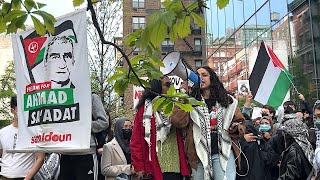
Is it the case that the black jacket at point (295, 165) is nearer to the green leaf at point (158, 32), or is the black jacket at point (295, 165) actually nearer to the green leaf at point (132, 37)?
the green leaf at point (132, 37)

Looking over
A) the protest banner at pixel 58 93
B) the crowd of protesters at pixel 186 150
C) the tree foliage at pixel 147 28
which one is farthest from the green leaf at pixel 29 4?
the crowd of protesters at pixel 186 150

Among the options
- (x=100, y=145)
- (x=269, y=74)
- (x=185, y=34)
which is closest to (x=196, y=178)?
(x=100, y=145)

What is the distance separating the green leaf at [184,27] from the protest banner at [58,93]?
1.28 metres

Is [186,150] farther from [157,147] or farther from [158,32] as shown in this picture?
[158,32]

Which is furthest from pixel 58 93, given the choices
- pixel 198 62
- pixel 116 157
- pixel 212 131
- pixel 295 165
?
pixel 198 62

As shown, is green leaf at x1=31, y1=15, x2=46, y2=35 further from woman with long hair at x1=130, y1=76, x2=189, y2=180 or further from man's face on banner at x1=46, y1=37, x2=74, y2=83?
woman with long hair at x1=130, y1=76, x2=189, y2=180

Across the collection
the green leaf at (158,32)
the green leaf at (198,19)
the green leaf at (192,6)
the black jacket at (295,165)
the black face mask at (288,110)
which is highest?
the green leaf at (192,6)

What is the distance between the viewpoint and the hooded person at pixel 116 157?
5633mm

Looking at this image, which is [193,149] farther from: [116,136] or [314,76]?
[314,76]

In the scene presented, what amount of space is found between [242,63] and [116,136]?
43.0 feet

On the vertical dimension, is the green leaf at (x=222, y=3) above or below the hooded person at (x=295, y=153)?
above

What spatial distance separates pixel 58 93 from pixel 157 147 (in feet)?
3.69

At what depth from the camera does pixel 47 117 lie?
3787 millimetres

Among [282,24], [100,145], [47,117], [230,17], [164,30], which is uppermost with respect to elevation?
[230,17]
